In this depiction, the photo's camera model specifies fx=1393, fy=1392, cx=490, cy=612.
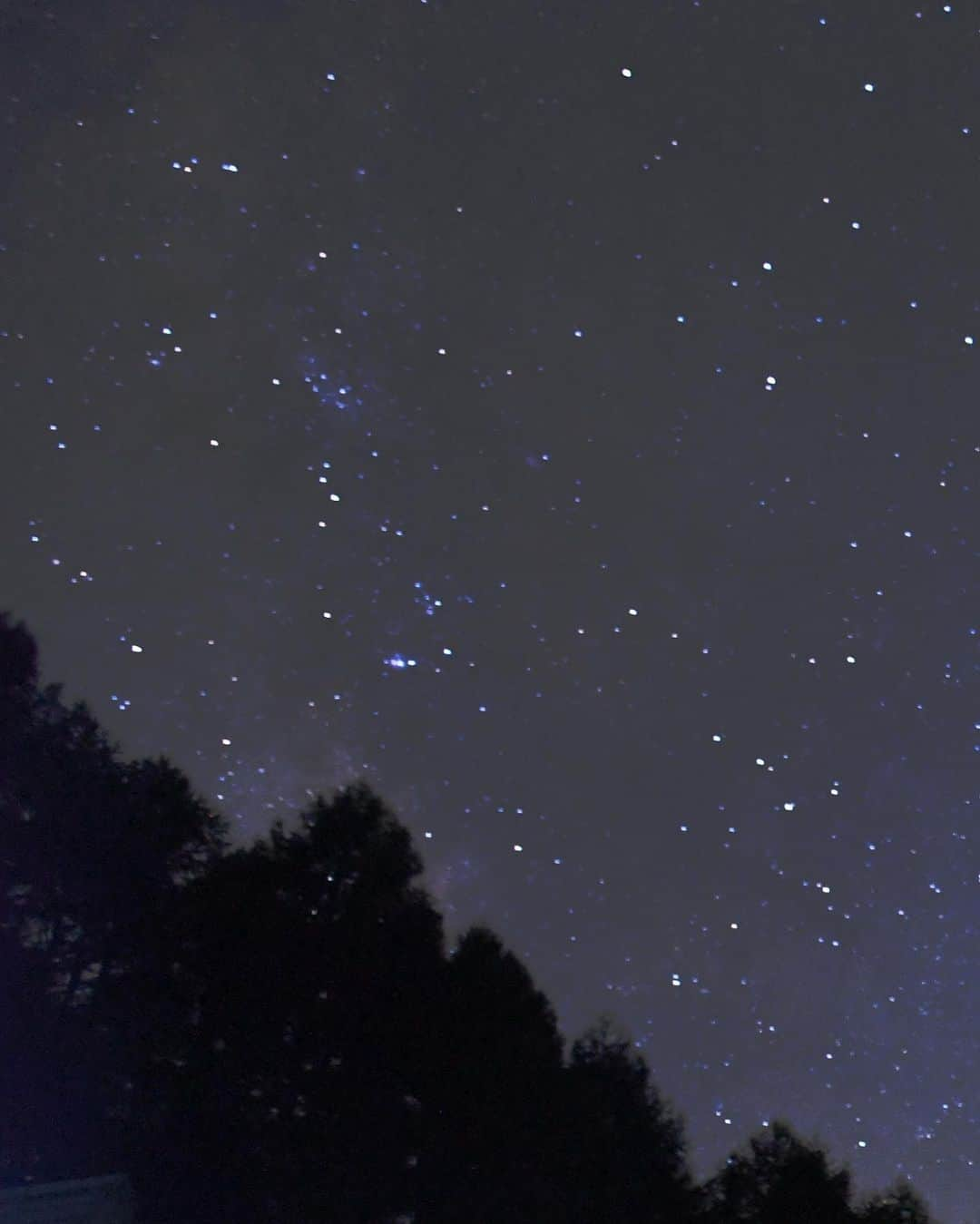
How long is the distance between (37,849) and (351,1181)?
211 inches

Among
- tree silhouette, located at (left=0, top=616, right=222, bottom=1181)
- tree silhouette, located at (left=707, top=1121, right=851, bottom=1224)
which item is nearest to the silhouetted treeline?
tree silhouette, located at (left=0, top=616, right=222, bottom=1181)

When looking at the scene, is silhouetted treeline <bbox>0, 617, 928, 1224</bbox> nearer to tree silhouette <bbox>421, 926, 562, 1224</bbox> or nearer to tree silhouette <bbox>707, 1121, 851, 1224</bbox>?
tree silhouette <bbox>421, 926, 562, 1224</bbox>

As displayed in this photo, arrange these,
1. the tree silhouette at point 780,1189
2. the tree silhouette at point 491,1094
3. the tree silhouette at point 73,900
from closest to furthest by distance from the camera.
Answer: the tree silhouette at point 73,900 → the tree silhouette at point 491,1094 → the tree silhouette at point 780,1189

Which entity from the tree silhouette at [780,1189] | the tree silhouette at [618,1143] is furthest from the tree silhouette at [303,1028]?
the tree silhouette at [780,1189]

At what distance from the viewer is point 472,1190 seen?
652 inches

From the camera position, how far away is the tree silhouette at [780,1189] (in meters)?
21.7

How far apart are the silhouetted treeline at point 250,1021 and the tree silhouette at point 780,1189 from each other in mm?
3595

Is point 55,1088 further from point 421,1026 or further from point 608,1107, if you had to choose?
point 608,1107

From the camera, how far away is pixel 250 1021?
17.1m

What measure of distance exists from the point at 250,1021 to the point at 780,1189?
995 centimetres

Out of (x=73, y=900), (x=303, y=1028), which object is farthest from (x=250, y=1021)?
(x=73, y=900)

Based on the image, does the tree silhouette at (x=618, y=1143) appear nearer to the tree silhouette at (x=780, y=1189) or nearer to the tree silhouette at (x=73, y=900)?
the tree silhouette at (x=780, y=1189)

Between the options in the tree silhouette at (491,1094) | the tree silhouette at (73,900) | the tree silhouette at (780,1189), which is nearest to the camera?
the tree silhouette at (73,900)

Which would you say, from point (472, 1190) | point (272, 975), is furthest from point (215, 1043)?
point (472, 1190)
